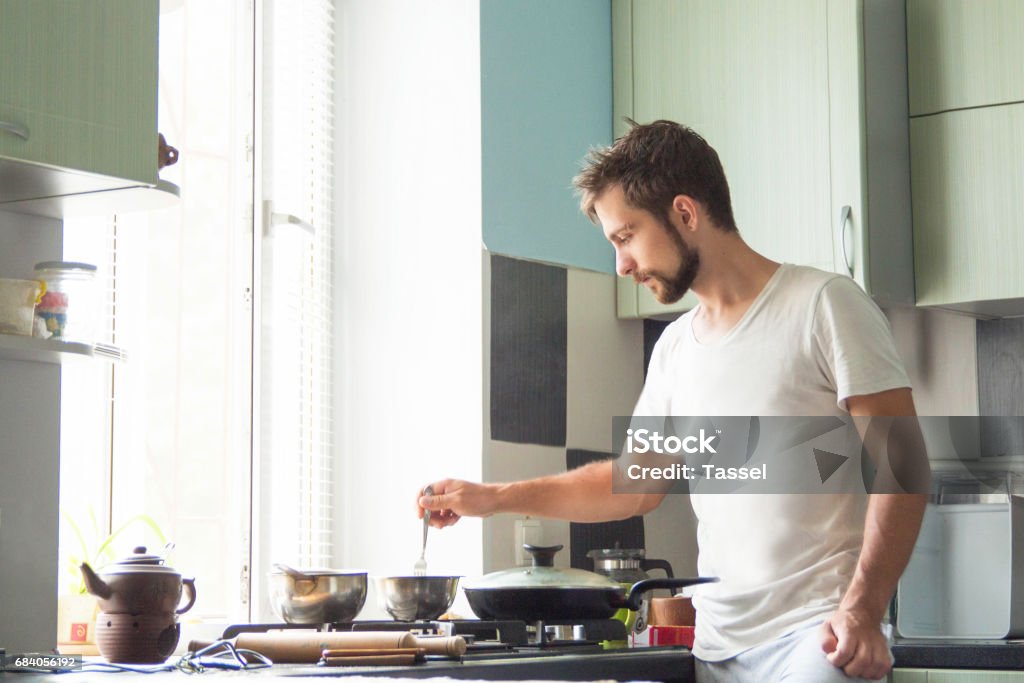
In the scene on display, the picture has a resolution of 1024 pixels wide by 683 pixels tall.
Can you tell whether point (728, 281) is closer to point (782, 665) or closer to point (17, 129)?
point (782, 665)

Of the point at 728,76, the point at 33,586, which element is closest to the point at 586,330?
the point at 728,76

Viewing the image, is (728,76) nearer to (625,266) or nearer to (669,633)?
(625,266)

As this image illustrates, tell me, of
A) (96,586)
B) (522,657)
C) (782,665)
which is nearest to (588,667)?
(522,657)

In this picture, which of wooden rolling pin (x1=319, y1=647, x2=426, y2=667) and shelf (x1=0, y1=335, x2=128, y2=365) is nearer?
wooden rolling pin (x1=319, y1=647, x2=426, y2=667)

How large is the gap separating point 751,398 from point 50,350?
1.08 m

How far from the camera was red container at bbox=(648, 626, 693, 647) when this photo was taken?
2730 millimetres

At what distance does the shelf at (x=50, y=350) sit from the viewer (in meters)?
2.00

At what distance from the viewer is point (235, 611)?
2.85 metres

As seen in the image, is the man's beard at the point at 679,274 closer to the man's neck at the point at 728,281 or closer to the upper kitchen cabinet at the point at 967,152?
the man's neck at the point at 728,281

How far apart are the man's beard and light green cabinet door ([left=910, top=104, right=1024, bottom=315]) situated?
3.60ft

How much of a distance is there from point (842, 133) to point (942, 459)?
33.1 inches

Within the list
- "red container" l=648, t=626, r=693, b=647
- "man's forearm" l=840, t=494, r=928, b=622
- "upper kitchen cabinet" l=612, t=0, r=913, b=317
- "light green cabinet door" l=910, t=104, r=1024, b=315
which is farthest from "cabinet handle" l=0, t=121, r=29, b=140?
"light green cabinet door" l=910, t=104, r=1024, b=315

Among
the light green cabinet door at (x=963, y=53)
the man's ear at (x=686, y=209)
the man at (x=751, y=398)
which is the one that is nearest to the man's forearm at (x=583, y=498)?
the man at (x=751, y=398)

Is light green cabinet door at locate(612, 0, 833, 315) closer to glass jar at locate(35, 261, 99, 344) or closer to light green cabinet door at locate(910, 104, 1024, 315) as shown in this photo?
light green cabinet door at locate(910, 104, 1024, 315)
